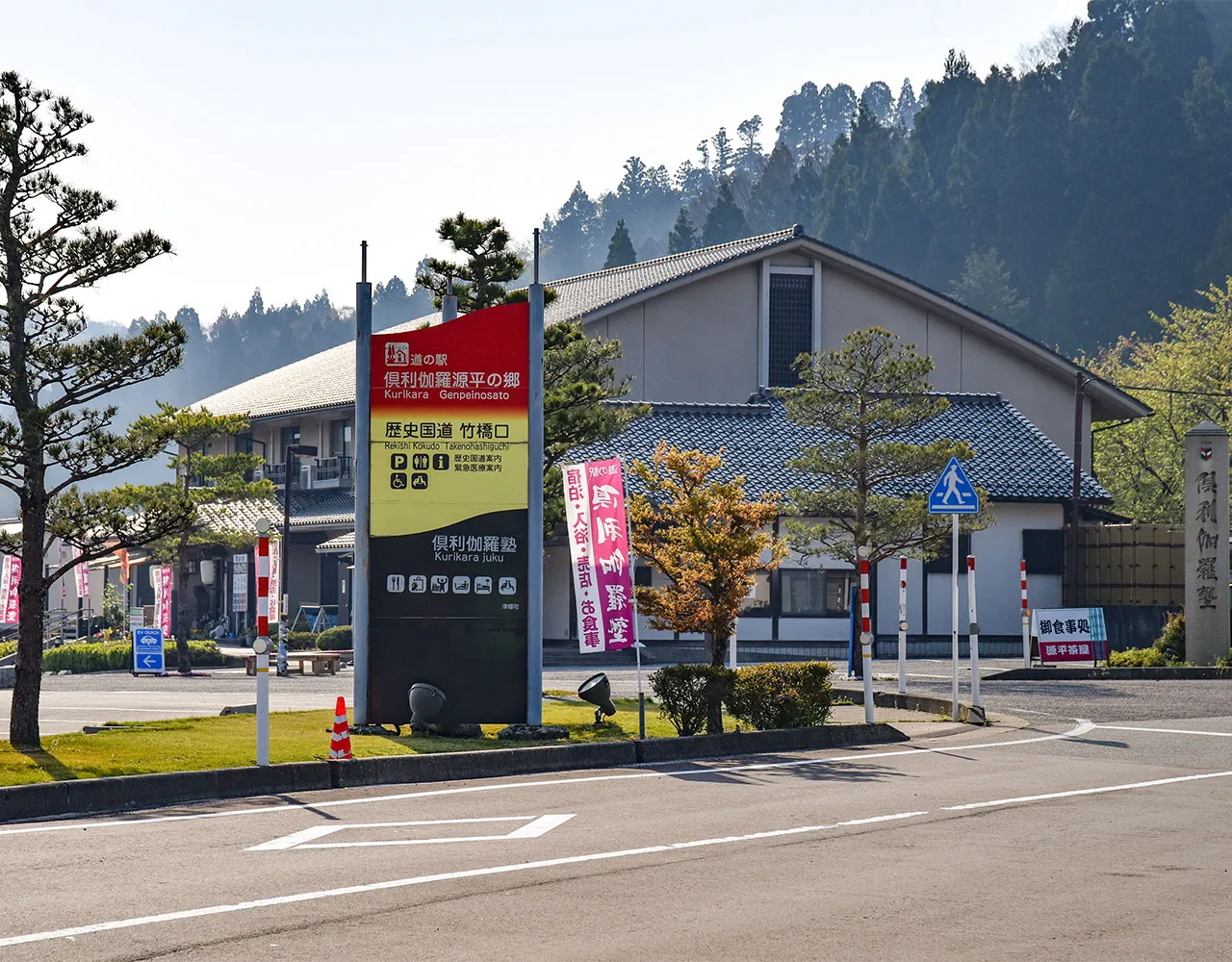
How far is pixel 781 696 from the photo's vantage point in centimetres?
1485

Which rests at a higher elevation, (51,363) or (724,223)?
(724,223)

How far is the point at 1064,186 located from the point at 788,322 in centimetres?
5133

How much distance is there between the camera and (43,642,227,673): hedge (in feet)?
105

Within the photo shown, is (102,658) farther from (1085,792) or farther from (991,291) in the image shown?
(991,291)

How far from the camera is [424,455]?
14.2 metres

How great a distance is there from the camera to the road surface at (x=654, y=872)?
6.03 metres

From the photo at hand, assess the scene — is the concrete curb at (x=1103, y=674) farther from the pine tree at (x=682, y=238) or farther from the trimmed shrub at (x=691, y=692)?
the pine tree at (x=682, y=238)

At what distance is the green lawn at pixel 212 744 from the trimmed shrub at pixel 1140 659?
12.6 m

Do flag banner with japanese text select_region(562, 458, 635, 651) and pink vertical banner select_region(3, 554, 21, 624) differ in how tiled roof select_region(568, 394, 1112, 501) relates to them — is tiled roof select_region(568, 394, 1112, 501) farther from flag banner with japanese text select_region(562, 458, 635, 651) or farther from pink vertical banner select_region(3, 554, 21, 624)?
flag banner with japanese text select_region(562, 458, 635, 651)

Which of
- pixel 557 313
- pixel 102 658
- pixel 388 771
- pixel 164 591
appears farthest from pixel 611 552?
pixel 557 313

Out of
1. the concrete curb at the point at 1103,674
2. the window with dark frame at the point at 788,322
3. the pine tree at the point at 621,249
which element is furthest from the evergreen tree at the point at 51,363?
the pine tree at the point at 621,249

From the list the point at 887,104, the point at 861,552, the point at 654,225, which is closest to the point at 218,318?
the point at 654,225

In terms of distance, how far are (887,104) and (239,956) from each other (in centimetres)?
18102

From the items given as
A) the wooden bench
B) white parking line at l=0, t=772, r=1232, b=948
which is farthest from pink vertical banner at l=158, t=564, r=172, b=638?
white parking line at l=0, t=772, r=1232, b=948
